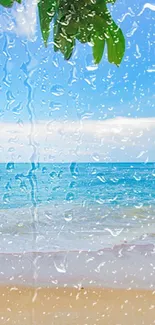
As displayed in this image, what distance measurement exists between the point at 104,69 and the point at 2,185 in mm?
475

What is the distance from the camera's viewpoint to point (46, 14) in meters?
0.61

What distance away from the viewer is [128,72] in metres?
1.56

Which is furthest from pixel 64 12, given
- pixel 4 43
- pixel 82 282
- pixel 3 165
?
pixel 82 282

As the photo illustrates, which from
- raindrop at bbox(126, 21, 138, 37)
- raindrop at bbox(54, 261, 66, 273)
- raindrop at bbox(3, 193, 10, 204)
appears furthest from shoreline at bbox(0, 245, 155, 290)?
raindrop at bbox(126, 21, 138, 37)

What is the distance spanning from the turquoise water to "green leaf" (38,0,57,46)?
77cm

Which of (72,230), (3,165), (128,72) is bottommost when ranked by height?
(72,230)

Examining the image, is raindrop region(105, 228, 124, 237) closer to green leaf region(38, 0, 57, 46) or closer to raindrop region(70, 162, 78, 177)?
raindrop region(70, 162, 78, 177)

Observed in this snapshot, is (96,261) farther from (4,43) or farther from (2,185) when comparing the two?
(4,43)

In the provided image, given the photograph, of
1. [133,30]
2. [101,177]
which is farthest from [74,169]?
[133,30]

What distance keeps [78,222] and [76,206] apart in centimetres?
7

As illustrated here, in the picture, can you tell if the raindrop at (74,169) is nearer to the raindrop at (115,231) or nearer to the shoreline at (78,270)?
the shoreline at (78,270)

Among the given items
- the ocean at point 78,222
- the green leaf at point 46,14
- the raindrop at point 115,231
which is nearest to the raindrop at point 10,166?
the ocean at point 78,222

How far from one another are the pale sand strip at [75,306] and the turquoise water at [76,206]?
238mm

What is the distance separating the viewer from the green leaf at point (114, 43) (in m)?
0.58
